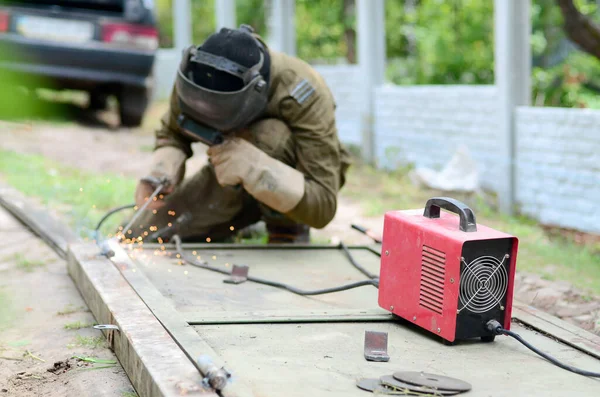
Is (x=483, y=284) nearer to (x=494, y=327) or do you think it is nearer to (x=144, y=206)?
(x=494, y=327)

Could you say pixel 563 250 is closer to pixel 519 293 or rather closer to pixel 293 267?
pixel 519 293

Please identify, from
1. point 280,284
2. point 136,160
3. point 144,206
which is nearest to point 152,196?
point 144,206

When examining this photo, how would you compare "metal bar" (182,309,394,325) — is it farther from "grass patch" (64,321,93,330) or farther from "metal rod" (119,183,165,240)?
"metal rod" (119,183,165,240)

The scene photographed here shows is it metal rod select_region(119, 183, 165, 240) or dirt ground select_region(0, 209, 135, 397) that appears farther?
metal rod select_region(119, 183, 165, 240)

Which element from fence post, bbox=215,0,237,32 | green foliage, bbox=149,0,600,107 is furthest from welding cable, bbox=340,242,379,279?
fence post, bbox=215,0,237,32

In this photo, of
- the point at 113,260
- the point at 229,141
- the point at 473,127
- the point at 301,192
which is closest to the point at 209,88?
the point at 229,141

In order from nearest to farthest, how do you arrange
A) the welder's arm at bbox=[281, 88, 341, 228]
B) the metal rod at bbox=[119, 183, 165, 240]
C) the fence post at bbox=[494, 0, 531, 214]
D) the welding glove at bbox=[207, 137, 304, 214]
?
the welding glove at bbox=[207, 137, 304, 214] < the welder's arm at bbox=[281, 88, 341, 228] < the metal rod at bbox=[119, 183, 165, 240] < the fence post at bbox=[494, 0, 531, 214]

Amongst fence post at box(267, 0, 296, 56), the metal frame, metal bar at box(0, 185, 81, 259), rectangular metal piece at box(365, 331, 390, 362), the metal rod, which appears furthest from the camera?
fence post at box(267, 0, 296, 56)

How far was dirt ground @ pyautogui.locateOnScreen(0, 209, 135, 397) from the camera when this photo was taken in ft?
8.27

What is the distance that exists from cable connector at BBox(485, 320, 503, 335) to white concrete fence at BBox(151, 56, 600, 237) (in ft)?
11.8

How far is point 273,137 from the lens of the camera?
3926mm

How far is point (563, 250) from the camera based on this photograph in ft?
17.9

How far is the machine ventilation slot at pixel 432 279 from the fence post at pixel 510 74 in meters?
4.27

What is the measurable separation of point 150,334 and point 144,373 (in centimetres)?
29
